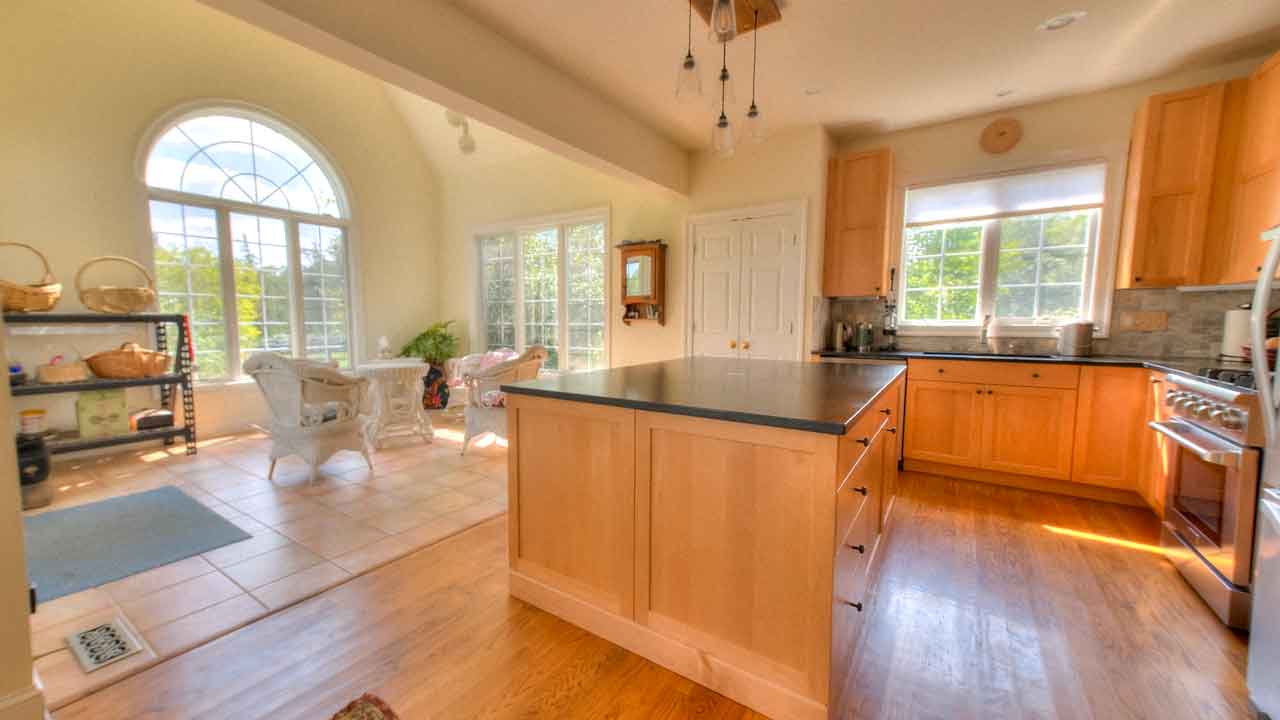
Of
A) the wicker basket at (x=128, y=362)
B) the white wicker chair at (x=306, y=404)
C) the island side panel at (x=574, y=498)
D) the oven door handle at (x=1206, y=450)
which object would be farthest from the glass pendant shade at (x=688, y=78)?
the wicker basket at (x=128, y=362)

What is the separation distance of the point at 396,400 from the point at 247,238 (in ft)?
7.51

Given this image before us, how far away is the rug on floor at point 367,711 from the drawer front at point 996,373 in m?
3.61

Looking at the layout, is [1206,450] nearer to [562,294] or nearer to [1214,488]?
[1214,488]

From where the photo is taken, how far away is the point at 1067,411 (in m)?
3.15

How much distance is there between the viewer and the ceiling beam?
201 cm

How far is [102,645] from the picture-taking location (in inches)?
67.7

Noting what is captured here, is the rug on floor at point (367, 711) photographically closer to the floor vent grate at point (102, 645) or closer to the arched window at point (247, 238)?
the floor vent grate at point (102, 645)

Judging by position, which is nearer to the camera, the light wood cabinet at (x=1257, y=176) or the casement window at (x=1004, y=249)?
the light wood cabinet at (x=1257, y=176)

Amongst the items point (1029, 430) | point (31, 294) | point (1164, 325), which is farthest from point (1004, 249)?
point (31, 294)

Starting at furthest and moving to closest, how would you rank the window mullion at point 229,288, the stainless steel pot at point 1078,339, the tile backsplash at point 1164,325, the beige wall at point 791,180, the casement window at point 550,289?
the casement window at point 550,289
the window mullion at point 229,288
the beige wall at point 791,180
the stainless steel pot at point 1078,339
the tile backsplash at point 1164,325

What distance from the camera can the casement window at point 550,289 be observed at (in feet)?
17.3

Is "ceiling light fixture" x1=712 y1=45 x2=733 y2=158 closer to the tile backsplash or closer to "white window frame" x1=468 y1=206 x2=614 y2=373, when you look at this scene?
"white window frame" x1=468 y1=206 x2=614 y2=373

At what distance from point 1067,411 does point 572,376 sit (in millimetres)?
3242

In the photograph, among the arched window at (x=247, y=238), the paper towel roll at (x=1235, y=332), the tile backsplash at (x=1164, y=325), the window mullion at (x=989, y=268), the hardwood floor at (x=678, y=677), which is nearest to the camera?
the hardwood floor at (x=678, y=677)
